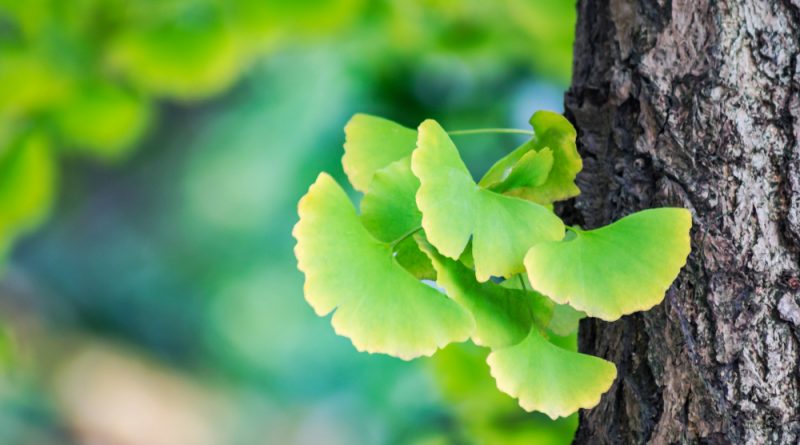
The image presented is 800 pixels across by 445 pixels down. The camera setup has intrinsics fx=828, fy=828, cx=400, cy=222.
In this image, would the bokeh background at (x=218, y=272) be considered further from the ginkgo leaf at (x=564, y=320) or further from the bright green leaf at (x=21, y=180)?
the ginkgo leaf at (x=564, y=320)

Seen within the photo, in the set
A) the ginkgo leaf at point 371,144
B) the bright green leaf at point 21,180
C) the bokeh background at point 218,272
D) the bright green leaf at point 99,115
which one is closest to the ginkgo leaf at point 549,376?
the ginkgo leaf at point 371,144

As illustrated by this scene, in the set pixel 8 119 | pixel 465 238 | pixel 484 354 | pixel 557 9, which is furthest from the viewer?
pixel 8 119

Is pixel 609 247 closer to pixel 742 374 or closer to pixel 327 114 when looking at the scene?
pixel 742 374

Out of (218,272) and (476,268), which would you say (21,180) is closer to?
(476,268)

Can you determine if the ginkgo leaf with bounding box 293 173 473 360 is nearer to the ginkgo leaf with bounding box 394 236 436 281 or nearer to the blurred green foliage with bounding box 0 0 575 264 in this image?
the ginkgo leaf with bounding box 394 236 436 281

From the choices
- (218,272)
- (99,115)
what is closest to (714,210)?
(99,115)

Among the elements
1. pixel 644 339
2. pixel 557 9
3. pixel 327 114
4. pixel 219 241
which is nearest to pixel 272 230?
pixel 219 241

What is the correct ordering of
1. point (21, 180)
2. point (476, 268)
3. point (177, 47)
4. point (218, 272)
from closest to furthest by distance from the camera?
point (476, 268) < point (21, 180) < point (177, 47) < point (218, 272)
